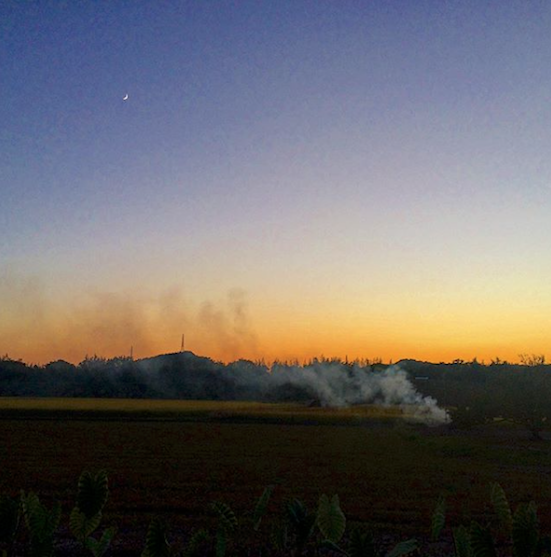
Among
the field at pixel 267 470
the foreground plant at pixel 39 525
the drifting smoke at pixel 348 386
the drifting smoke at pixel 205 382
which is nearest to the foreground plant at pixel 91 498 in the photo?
the foreground plant at pixel 39 525

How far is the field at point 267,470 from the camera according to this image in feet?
66.3

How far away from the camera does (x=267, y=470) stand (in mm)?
30438

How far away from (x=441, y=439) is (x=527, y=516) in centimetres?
5310

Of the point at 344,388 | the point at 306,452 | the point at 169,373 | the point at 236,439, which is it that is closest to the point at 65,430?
the point at 236,439

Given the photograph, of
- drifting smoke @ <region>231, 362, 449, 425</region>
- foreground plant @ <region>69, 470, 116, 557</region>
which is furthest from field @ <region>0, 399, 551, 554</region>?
drifting smoke @ <region>231, 362, 449, 425</region>

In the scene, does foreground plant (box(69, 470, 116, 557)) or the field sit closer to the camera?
foreground plant (box(69, 470, 116, 557))

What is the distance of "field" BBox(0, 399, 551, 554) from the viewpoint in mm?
20203

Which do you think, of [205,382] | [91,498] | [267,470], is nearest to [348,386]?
[205,382]

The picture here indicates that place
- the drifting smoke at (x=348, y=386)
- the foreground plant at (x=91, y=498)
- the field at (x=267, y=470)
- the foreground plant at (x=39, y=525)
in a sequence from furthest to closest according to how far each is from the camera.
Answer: the drifting smoke at (x=348, y=386), the field at (x=267, y=470), the foreground plant at (x=91, y=498), the foreground plant at (x=39, y=525)

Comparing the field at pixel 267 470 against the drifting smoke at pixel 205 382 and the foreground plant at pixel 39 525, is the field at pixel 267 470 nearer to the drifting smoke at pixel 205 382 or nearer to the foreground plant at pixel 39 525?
the foreground plant at pixel 39 525

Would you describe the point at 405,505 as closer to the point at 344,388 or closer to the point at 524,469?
the point at 524,469

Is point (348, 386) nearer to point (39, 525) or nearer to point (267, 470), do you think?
point (267, 470)

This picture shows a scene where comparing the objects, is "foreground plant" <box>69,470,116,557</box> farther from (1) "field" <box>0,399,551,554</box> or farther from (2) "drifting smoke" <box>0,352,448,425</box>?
(2) "drifting smoke" <box>0,352,448,425</box>

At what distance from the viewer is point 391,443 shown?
4984 centimetres
